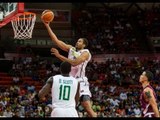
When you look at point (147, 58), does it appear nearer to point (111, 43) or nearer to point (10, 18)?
point (111, 43)

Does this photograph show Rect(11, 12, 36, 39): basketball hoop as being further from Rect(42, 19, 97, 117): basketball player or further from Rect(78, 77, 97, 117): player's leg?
Rect(78, 77, 97, 117): player's leg

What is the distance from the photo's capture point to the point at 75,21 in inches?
Answer: 1062

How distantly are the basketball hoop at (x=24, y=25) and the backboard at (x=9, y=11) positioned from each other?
302mm

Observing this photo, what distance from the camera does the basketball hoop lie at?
35.8 feet

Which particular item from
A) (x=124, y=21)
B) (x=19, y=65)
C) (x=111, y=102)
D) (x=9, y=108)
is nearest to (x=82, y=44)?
(x=9, y=108)

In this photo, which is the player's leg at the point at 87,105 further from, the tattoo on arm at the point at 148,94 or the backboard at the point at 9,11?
the backboard at the point at 9,11

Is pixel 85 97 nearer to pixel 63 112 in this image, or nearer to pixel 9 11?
pixel 63 112

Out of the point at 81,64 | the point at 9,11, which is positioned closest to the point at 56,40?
the point at 81,64

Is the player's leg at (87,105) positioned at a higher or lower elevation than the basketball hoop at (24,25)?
lower

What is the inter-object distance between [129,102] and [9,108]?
5.27m

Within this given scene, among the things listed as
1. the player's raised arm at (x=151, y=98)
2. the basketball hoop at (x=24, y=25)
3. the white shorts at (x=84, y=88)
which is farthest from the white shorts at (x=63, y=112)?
the basketball hoop at (x=24, y=25)

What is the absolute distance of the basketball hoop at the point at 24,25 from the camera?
1091cm

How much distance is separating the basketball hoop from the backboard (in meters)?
0.30

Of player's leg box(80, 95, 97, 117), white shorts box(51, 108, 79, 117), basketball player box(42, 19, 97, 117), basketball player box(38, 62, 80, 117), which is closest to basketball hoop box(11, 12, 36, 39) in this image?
basketball player box(42, 19, 97, 117)
